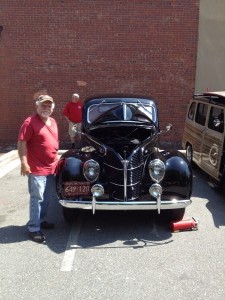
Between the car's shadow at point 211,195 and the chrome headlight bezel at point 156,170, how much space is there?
48.2 inches

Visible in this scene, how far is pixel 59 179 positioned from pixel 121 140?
1082mm

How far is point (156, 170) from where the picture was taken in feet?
16.8

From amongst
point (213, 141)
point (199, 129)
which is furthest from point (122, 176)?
point (199, 129)

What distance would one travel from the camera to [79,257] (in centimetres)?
454

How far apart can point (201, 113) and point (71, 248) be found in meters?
4.81

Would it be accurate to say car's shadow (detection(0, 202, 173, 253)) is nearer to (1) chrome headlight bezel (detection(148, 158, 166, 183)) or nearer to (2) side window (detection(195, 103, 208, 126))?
(1) chrome headlight bezel (detection(148, 158, 166, 183))

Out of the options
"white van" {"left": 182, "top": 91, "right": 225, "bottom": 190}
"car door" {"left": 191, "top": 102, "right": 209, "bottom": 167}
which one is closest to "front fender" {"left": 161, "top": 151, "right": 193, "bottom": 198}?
"white van" {"left": 182, "top": 91, "right": 225, "bottom": 190}

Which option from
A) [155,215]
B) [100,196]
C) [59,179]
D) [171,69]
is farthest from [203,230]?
[171,69]

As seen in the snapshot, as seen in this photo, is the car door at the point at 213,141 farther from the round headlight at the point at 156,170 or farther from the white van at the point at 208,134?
the round headlight at the point at 156,170

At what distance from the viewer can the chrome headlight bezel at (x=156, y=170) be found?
5117 mm

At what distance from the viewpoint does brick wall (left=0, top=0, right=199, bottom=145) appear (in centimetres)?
1209

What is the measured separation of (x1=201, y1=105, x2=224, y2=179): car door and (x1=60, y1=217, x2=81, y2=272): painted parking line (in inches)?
111

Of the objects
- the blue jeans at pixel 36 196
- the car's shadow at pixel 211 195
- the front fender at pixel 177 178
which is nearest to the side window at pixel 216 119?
the car's shadow at pixel 211 195

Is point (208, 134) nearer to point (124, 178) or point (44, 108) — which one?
point (124, 178)
